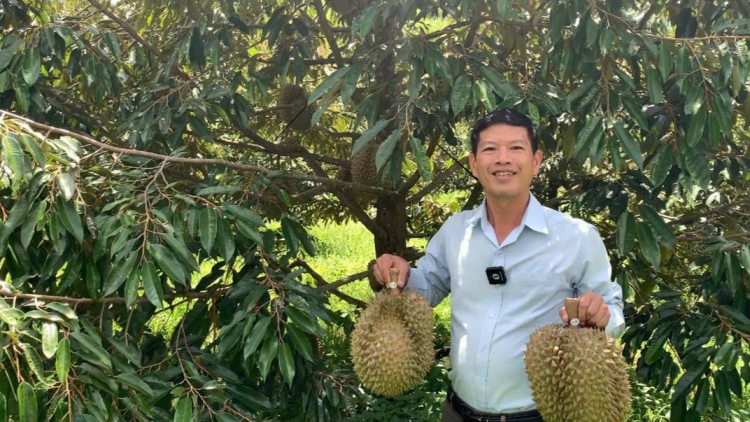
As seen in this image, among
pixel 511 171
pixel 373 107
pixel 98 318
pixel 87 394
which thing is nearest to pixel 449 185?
pixel 373 107

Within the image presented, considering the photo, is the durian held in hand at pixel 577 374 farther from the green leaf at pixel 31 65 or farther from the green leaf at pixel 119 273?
the green leaf at pixel 31 65

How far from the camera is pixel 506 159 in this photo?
1567mm

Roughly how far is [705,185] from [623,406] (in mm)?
673

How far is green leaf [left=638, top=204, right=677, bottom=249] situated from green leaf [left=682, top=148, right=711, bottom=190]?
155 mm

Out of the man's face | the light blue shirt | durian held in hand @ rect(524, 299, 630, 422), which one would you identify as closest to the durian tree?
the man's face

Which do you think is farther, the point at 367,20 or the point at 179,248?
the point at 367,20

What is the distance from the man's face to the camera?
62.1 inches

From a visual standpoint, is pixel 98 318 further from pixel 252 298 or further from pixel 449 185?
pixel 449 185

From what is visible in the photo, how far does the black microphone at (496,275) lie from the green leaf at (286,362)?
0.52 m

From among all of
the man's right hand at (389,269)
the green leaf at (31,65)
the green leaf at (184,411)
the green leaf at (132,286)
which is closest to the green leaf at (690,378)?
the man's right hand at (389,269)

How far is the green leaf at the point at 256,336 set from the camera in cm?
153

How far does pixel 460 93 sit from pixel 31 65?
1224 millimetres


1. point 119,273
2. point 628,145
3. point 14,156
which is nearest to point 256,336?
point 119,273

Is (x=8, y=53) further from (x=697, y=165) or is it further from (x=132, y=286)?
(x=697, y=165)
